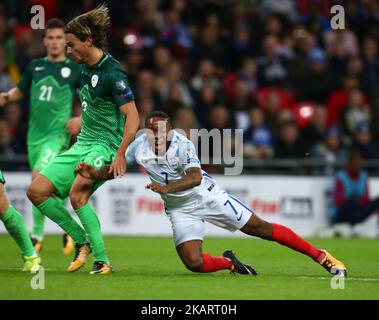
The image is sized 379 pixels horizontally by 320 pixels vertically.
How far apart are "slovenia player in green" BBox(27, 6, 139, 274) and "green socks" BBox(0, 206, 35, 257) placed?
27cm

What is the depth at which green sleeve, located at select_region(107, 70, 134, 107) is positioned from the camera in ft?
28.7

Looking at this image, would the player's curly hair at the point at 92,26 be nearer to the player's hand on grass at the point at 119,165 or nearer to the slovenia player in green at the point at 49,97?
the player's hand on grass at the point at 119,165

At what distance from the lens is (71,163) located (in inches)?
356

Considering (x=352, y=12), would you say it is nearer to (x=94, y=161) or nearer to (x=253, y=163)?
(x=253, y=163)

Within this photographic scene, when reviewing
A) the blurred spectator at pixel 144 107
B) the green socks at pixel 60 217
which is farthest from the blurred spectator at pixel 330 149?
the green socks at pixel 60 217

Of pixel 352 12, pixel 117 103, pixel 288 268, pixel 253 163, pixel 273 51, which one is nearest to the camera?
pixel 117 103

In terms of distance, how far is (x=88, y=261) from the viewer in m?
10.6

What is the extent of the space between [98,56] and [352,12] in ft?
40.1

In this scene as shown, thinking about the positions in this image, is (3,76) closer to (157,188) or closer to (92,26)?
(92,26)

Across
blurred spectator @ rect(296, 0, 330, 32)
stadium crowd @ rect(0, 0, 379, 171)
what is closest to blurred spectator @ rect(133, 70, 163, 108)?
stadium crowd @ rect(0, 0, 379, 171)

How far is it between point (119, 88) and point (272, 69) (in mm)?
10167

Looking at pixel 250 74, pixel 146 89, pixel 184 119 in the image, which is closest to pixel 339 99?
pixel 250 74

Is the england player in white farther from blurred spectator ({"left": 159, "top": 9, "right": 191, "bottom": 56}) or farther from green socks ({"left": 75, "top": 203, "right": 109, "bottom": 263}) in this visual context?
blurred spectator ({"left": 159, "top": 9, "right": 191, "bottom": 56})
